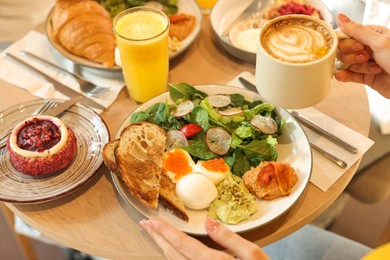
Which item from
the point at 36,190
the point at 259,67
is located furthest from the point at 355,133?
the point at 36,190

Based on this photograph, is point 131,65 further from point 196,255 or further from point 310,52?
point 196,255

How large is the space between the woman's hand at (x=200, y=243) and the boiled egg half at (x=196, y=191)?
0.09 m

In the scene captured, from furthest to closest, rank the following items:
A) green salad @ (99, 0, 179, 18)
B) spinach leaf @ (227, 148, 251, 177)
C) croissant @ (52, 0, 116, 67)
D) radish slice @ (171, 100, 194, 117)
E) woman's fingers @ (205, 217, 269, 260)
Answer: green salad @ (99, 0, 179, 18) → croissant @ (52, 0, 116, 67) → radish slice @ (171, 100, 194, 117) → spinach leaf @ (227, 148, 251, 177) → woman's fingers @ (205, 217, 269, 260)

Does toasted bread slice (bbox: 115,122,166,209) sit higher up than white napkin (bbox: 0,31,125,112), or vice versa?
toasted bread slice (bbox: 115,122,166,209)

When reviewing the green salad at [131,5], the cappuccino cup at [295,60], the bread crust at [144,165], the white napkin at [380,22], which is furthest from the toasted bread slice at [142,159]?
the white napkin at [380,22]

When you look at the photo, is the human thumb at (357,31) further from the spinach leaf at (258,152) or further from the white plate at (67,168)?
the white plate at (67,168)

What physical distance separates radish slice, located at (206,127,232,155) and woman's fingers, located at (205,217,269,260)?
24 cm

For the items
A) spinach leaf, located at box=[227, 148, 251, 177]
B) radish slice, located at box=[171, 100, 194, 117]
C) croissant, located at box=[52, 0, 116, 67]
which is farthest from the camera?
croissant, located at box=[52, 0, 116, 67]

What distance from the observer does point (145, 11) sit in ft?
4.70

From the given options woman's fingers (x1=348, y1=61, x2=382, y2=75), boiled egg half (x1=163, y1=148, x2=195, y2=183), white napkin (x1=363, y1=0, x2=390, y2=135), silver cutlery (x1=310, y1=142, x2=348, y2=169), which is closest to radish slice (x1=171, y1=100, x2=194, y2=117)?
boiled egg half (x1=163, y1=148, x2=195, y2=183)

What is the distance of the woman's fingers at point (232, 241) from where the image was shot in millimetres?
983

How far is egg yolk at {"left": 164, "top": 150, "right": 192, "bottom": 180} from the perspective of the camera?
1195 millimetres

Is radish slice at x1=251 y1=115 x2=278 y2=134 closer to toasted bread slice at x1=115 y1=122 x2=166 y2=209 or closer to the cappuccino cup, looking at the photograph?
the cappuccino cup

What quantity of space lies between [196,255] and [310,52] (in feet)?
1.84
